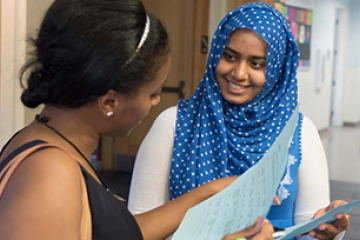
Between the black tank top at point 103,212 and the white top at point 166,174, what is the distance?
60 centimetres

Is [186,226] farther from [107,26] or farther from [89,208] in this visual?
[107,26]

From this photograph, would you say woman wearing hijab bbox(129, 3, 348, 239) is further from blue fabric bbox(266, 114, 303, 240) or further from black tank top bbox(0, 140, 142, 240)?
black tank top bbox(0, 140, 142, 240)

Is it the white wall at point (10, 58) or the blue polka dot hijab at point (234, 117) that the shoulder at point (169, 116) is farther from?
the white wall at point (10, 58)

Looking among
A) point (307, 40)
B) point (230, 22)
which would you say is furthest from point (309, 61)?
point (230, 22)

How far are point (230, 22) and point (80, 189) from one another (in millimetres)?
933

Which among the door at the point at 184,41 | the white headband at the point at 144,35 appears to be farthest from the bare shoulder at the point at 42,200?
the door at the point at 184,41

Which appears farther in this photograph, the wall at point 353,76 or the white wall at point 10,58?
the wall at point 353,76

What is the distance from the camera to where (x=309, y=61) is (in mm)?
7996

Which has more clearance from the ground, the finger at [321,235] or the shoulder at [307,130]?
the shoulder at [307,130]

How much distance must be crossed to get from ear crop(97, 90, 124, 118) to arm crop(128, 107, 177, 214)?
61 cm

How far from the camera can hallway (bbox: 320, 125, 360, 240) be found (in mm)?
4499

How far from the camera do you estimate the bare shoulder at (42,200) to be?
0.69 meters

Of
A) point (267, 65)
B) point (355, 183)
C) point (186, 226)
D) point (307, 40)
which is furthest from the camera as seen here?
point (307, 40)

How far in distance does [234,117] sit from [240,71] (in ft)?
0.53
